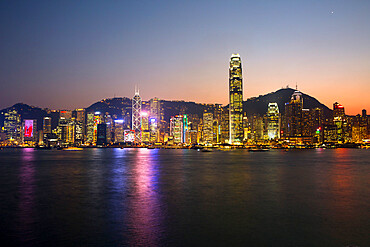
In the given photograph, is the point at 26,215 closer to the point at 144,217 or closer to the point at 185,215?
the point at 144,217

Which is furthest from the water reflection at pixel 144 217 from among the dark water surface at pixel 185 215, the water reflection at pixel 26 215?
the water reflection at pixel 26 215

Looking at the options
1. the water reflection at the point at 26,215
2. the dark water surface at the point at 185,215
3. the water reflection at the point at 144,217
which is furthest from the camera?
the water reflection at the point at 26,215

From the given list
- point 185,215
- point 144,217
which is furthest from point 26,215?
point 185,215

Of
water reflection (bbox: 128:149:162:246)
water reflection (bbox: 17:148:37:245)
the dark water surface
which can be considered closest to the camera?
water reflection (bbox: 128:149:162:246)

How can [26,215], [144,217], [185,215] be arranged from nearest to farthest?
[144,217]
[26,215]
[185,215]

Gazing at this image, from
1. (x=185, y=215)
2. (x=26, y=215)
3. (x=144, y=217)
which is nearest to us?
(x=144, y=217)

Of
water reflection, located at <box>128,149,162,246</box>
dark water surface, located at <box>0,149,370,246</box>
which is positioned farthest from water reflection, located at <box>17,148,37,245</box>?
water reflection, located at <box>128,149,162,246</box>

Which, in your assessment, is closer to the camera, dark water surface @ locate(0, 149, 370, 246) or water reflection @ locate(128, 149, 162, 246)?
water reflection @ locate(128, 149, 162, 246)

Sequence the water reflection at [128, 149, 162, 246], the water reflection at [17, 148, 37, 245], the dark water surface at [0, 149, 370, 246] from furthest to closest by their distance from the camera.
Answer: the water reflection at [17, 148, 37, 245] → the dark water surface at [0, 149, 370, 246] → the water reflection at [128, 149, 162, 246]

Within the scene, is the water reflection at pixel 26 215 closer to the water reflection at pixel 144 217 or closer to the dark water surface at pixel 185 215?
the dark water surface at pixel 185 215

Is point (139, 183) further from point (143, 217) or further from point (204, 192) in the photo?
point (143, 217)

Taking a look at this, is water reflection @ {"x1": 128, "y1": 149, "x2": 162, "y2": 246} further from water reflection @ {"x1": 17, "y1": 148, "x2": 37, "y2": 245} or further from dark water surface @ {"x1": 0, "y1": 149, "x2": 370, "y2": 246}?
water reflection @ {"x1": 17, "y1": 148, "x2": 37, "y2": 245}
